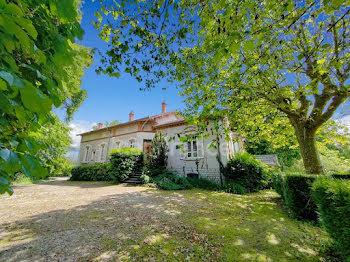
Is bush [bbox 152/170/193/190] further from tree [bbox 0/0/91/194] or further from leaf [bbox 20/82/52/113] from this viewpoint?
leaf [bbox 20/82/52/113]

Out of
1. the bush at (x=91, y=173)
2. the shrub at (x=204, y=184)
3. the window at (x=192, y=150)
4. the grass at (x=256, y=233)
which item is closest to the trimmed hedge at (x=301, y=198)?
the grass at (x=256, y=233)

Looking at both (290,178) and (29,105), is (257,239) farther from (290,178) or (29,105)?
(29,105)

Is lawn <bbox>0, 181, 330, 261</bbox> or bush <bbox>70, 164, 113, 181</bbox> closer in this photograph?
lawn <bbox>0, 181, 330, 261</bbox>

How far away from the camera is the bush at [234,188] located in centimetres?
789

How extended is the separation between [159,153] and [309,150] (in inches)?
337

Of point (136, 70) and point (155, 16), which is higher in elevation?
point (155, 16)

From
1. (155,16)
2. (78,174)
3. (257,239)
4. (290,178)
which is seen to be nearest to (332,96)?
(290,178)

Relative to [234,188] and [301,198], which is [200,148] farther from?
[301,198]

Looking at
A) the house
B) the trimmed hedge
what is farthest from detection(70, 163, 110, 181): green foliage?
the trimmed hedge

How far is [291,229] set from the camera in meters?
3.50

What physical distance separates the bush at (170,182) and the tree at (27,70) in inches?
310

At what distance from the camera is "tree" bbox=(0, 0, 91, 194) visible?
30.1 inches

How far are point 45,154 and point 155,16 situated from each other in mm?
12374

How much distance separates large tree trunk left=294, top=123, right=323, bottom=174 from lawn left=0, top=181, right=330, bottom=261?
2508 millimetres
